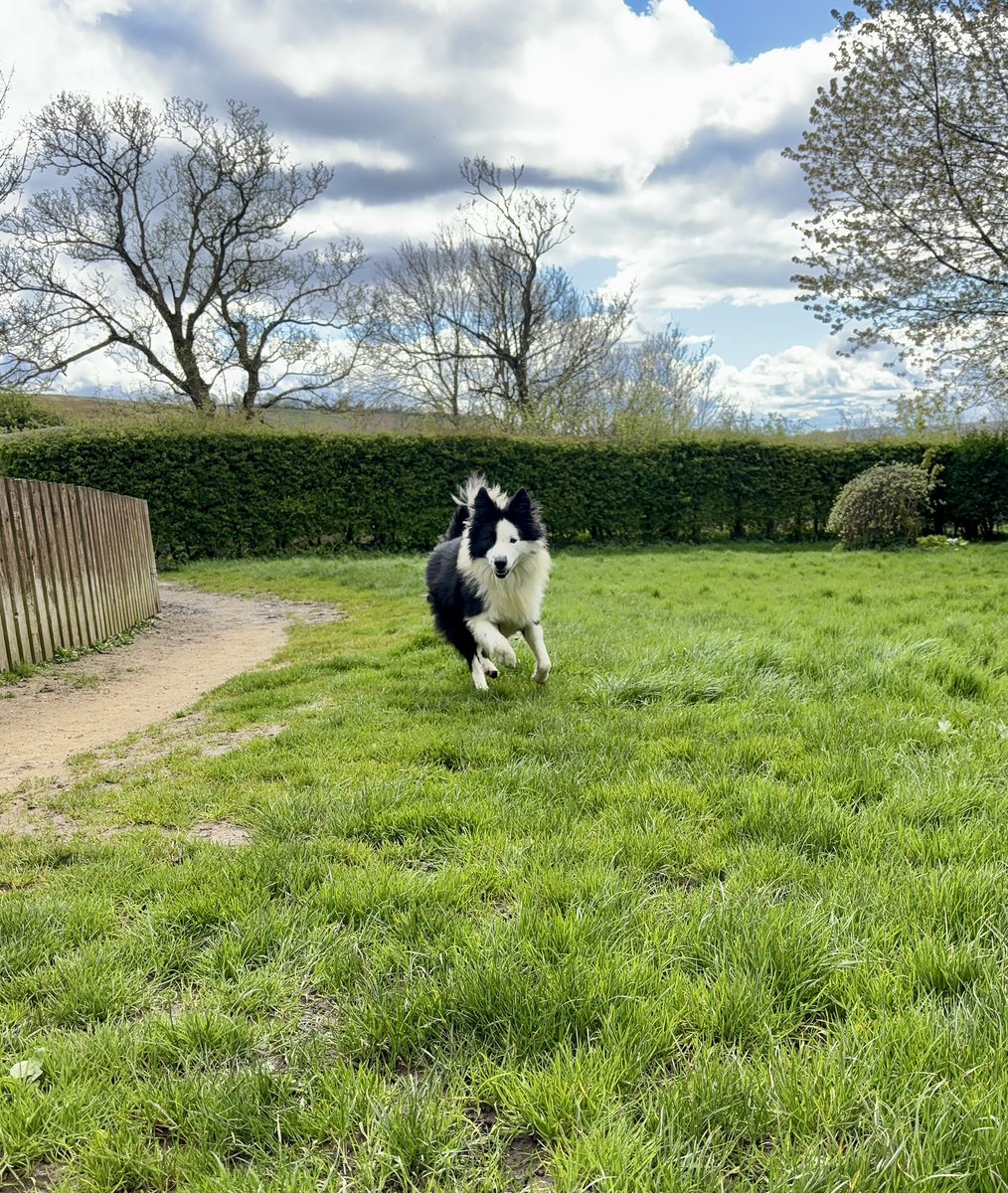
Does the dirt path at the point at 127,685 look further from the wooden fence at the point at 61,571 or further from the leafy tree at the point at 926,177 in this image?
the leafy tree at the point at 926,177

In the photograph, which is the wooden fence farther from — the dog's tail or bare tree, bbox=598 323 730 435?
bare tree, bbox=598 323 730 435

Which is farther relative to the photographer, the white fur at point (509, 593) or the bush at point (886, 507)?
the bush at point (886, 507)

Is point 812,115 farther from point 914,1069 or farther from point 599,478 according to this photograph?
point 914,1069

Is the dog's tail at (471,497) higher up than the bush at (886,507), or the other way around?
the dog's tail at (471,497)

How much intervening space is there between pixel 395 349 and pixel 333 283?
3.94m

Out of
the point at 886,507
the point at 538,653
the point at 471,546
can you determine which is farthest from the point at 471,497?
the point at 886,507

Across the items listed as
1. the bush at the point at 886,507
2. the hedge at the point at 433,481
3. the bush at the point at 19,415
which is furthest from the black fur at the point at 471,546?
the bush at the point at 19,415

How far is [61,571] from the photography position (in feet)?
24.6

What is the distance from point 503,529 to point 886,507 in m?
14.6

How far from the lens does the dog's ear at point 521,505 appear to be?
17.5ft

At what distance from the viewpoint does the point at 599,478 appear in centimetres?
2058

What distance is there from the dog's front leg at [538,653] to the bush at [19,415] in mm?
19967

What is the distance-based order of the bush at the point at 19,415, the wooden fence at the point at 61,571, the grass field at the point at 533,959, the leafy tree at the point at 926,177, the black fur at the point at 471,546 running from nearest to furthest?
1. the grass field at the point at 533,959
2. the black fur at the point at 471,546
3. the wooden fence at the point at 61,571
4. the leafy tree at the point at 926,177
5. the bush at the point at 19,415

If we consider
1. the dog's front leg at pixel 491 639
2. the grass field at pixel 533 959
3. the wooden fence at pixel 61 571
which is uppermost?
the wooden fence at pixel 61 571
